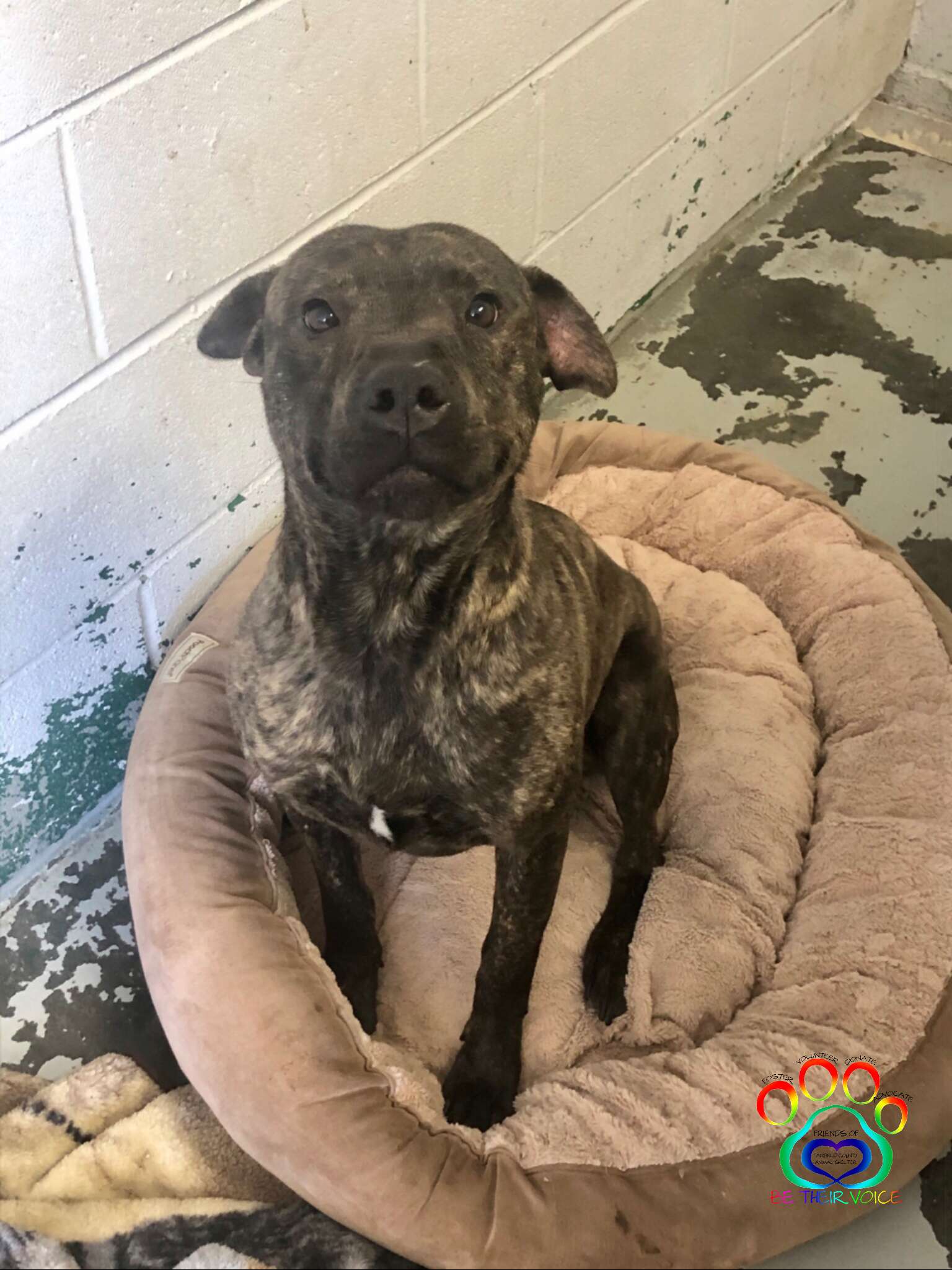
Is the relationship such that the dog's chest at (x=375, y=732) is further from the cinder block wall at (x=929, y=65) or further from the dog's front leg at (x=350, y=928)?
the cinder block wall at (x=929, y=65)

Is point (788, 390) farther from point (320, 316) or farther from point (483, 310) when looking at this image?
point (320, 316)

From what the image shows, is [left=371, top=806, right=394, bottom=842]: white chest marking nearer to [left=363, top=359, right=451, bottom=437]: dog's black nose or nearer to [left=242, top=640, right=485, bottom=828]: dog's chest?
[left=242, top=640, right=485, bottom=828]: dog's chest

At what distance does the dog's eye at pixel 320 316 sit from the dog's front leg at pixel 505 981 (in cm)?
85

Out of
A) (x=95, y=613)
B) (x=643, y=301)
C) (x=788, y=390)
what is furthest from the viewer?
(x=643, y=301)

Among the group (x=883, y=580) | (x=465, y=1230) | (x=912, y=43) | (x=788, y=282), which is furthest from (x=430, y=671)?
(x=912, y=43)

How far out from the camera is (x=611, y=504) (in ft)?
10.3

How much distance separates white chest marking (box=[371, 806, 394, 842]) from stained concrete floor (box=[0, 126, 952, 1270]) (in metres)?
0.71

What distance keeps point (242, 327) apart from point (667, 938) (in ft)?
4.47

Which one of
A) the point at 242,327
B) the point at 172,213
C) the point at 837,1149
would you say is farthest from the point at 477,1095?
the point at 172,213

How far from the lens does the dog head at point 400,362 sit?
60.2 inches

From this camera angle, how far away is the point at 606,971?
2.32 meters

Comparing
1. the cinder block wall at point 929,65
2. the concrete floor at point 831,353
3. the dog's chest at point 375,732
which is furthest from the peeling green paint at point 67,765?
the cinder block wall at point 929,65

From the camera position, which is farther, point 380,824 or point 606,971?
point 606,971

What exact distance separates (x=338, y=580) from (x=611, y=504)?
147 cm
